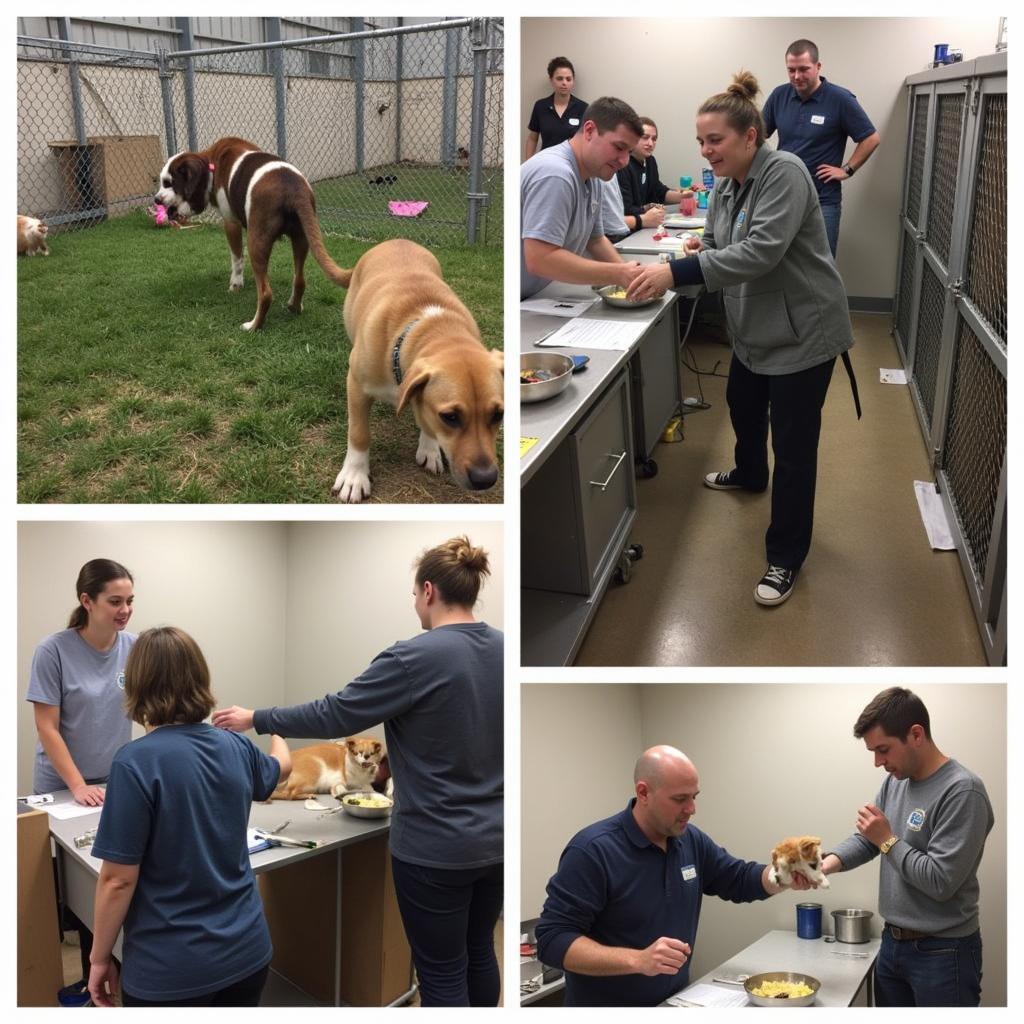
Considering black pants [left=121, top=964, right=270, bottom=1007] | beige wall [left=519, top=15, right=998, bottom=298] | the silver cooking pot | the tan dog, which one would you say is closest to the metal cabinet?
the tan dog

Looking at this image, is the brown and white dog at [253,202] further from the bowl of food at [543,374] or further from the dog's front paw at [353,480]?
the dog's front paw at [353,480]

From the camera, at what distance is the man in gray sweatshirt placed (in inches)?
85.3

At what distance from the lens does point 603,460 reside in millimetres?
3131

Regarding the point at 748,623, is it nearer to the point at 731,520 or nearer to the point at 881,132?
the point at 731,520

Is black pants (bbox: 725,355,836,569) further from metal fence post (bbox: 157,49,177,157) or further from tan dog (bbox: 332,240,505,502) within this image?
metal fence post (bbox: 157,49,177,157)

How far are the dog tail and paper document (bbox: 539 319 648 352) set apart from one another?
0.76 metres

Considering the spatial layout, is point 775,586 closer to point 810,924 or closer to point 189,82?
point 810,924

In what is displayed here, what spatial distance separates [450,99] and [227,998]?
A: 523 centimetres

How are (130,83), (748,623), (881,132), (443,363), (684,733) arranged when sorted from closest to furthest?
(443,363) → (748,623) → (684,733) → (130,83) → (881,132)

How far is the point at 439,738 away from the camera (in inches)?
79.6

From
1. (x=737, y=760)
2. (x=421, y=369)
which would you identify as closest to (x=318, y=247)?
(x=421, y=369)

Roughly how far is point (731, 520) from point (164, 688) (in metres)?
2.51

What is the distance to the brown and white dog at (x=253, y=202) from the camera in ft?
11.3

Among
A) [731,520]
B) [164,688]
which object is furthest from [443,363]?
[731,520]
